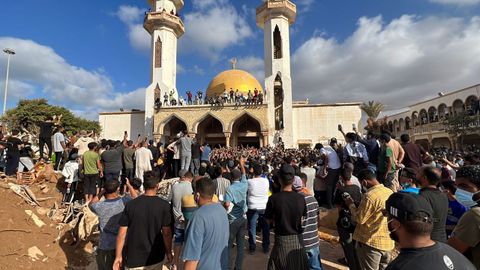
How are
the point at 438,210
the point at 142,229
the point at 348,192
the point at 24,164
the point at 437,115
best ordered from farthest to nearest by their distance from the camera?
the point at 437,115 < the point at 24,164 < the point at 348,192 < the point at 142,229 < the point at 438,210

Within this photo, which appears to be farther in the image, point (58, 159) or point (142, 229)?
point (58, 159)

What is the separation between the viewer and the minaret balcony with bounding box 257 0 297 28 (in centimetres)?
2238

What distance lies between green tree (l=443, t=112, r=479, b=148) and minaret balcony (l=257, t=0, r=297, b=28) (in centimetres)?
1870

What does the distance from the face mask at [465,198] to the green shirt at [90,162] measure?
627cm

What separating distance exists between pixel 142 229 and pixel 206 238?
0.71 metres

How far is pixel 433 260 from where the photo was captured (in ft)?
3.81

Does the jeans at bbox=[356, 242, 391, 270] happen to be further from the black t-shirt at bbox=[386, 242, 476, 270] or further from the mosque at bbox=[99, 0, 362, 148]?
the mosque at bbox=[99, 0, 362, 148]

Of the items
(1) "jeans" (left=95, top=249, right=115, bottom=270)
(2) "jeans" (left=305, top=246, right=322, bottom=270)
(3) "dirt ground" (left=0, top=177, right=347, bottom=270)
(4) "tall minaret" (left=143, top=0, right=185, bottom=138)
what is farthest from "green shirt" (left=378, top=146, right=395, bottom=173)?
(4) "tall minaret" (left=143, top=0, right=185, bottom=138)

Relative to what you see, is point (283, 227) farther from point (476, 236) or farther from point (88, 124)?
point (88, 124)

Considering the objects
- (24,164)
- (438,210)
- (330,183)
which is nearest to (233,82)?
(24,164)

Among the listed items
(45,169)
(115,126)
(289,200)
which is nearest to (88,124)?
(115,126)

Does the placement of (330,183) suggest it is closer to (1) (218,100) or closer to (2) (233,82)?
(1) (218,100)

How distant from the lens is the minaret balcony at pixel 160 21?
23.3m

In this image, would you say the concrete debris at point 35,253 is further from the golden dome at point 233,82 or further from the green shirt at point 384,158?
the golden dome at point 233,82
